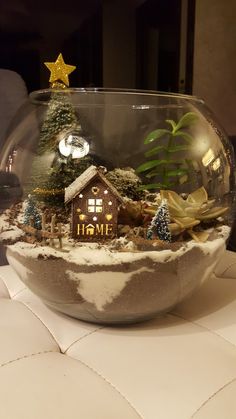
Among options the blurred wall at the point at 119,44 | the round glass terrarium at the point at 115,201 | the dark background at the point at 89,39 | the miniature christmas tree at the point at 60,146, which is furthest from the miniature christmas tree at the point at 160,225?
the blurred wall at the point at 119,44

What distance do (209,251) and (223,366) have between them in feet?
0.51

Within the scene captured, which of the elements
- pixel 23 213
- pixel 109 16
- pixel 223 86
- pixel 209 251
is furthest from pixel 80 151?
pixel 223 86

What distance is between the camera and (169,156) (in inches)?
25.0

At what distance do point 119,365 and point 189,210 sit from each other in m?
0.22

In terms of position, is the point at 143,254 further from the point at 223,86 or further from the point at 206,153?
the point at 223,86

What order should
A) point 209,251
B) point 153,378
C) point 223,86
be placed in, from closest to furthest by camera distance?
point 153,378, point 209,251, point 223,86

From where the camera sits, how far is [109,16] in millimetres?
1906

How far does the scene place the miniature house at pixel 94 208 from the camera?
57 centimetres

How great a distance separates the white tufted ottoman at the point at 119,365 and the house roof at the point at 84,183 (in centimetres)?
20

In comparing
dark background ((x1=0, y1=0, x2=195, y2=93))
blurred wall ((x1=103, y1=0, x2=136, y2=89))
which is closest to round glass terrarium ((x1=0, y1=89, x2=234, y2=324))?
dark background ((x1=0, y1=0, x2=195, y2=93))

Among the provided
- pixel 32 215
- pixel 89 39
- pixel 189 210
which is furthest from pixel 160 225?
pixel 89 39

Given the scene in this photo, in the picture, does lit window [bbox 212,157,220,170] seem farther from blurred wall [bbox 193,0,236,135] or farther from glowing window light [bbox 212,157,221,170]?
blurred wall [bbox 193,0,236,135]

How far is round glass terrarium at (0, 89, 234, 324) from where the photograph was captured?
570 millimetres

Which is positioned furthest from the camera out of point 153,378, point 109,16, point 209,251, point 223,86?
point 223,86
